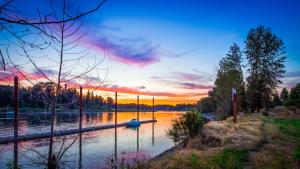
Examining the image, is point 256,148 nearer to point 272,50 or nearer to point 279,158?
point 279,158

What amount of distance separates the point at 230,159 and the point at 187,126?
13411mm

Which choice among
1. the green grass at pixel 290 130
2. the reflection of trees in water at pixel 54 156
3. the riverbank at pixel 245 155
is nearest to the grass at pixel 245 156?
the riverbank at pixel 245 155

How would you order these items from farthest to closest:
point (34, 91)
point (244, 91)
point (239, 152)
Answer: point (244, 91) → point (239, 152) → point (34, 91)

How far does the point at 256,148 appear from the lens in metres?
12.2

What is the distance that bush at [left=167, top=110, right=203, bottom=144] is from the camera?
2306 centimetres

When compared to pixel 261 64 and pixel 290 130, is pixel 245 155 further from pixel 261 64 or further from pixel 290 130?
pixel 261 64

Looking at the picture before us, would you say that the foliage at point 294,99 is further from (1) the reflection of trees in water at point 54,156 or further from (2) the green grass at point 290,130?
(1) the reflection of trees in water at point 54,156

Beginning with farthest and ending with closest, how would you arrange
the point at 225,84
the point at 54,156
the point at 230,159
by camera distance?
the point at 225,84, the point at 230,159, the point at 54,156

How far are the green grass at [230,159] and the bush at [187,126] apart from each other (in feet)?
36.7

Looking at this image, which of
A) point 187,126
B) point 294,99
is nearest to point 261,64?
point 294,99

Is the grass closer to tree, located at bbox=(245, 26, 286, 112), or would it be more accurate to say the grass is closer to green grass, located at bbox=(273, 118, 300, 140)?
green grass, located at bbox=(273, 118, 300, 140)

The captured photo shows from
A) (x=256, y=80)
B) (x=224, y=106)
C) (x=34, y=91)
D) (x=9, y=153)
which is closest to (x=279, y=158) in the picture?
(x=34, y=91)

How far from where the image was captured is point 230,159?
10000mm

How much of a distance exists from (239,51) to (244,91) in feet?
25.2
